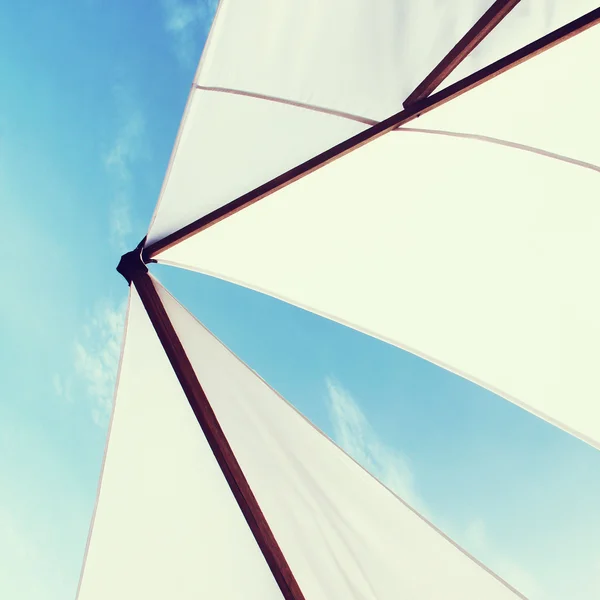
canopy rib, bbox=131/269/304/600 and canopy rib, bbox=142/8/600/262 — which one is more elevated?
canopy rib, bbox=142/8/600/262

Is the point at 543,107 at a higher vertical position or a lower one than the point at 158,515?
higher

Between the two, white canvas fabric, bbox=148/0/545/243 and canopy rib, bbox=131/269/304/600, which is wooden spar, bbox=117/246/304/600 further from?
white canvas fabric, bbox=148/0/545/243

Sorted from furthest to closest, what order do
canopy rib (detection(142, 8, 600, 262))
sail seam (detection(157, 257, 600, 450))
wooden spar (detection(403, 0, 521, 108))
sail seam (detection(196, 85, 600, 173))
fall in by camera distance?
sail seam (detection(157, 257, 600, 450))
sail seam (detection(196, 85, 600, 173))
wooden spar (detection(403, 0, 521, 108))
canopy rib (detection(142, 8, 600, 262))

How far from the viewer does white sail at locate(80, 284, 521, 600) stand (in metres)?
3.44

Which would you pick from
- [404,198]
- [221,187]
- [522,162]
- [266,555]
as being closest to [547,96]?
[522,162]

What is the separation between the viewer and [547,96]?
3.18 m

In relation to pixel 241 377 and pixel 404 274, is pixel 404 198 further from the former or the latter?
pixel 241 377

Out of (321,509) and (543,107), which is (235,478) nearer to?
(321,509)

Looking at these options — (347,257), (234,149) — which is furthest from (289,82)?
(347,257)

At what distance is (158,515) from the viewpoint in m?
3.53

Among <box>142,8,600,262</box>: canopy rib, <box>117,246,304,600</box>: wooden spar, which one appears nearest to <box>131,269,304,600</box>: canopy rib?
<box>117,246,304,600</box>: wooden spar

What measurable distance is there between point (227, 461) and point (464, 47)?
8.27 ft

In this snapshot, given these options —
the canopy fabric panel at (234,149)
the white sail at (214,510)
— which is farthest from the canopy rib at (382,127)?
the white sail at (214,510)

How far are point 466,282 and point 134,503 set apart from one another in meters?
2.65
